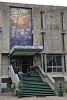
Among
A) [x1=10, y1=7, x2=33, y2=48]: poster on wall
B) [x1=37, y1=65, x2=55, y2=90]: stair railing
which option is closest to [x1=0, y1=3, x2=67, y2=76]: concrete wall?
[x1=10, y1=7, x2=33, y2=48]: poster on wall

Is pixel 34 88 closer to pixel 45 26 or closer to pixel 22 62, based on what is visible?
pixel 22 62

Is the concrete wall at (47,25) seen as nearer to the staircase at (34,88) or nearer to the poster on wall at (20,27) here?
the poster on wall at (20,27)

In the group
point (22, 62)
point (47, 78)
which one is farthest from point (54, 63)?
point (47, 78)

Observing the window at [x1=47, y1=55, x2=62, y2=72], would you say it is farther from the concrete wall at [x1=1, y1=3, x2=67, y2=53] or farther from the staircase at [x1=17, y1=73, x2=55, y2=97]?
the staircase at [x1=17, y1=73, x2=55, y2=97]

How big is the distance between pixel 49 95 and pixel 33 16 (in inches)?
482

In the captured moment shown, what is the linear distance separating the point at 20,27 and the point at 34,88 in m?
9.70

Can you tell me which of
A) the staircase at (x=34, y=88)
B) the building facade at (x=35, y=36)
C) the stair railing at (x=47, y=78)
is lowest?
the staircase at (x=34, y=88)

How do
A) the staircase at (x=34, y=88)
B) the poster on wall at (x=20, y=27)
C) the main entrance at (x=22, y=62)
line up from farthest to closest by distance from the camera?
the main entrance at (x=22, y=62)
the poster on wall at (x=20, y=27)
the staircase at (x=34, y=88)

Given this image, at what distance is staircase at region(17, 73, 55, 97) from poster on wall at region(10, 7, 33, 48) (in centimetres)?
524

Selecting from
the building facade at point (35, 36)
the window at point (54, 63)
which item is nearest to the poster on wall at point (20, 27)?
the building facade at point (35, 36)

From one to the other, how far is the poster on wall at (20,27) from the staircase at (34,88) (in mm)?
5244

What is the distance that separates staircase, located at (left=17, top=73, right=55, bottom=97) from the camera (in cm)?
2381

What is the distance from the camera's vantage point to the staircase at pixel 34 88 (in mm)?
23812

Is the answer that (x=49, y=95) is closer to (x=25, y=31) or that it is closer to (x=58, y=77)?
(x=58, y=77)
